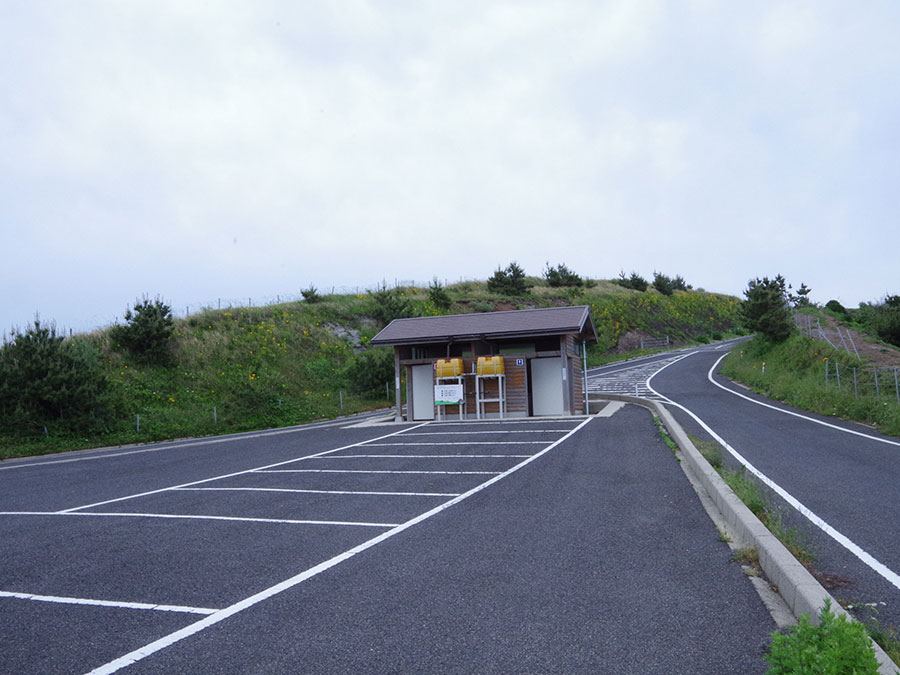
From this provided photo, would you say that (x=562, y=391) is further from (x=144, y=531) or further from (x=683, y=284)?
(x=683, y=284)

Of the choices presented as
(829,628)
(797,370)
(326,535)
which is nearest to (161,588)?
(326,535)

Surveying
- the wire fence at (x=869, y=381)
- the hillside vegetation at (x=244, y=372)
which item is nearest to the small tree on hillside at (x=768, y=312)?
the wire fence at (x=869, y=381)

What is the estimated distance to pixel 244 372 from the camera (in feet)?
103

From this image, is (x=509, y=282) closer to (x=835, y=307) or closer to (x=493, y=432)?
(x=835, y=307)

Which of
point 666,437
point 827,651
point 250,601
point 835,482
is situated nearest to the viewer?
point 827,651

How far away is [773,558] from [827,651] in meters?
2.23

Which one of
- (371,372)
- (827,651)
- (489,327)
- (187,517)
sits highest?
(489,327)

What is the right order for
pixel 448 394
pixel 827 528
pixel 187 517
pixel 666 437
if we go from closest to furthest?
pixel 827 528 < pixel 187 517 < pixel 666 437 < pixel 448 394

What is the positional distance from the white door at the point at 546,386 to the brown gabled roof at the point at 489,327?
1587mm

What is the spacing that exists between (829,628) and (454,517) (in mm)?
4912

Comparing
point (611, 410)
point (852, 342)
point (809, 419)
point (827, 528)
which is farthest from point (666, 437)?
point (852, 342)

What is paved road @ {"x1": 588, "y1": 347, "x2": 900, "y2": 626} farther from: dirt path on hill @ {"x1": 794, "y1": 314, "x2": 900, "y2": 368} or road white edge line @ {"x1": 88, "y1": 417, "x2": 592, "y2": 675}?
dirt path on hill @ {"x1": 794, "y1": 314, "x2": 900, "y2": 368}

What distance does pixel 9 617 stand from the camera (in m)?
4.61

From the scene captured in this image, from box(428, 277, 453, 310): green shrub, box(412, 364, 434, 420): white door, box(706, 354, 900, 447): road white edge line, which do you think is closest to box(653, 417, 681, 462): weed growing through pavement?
box(706, 354, 900, 447): road white edge line
